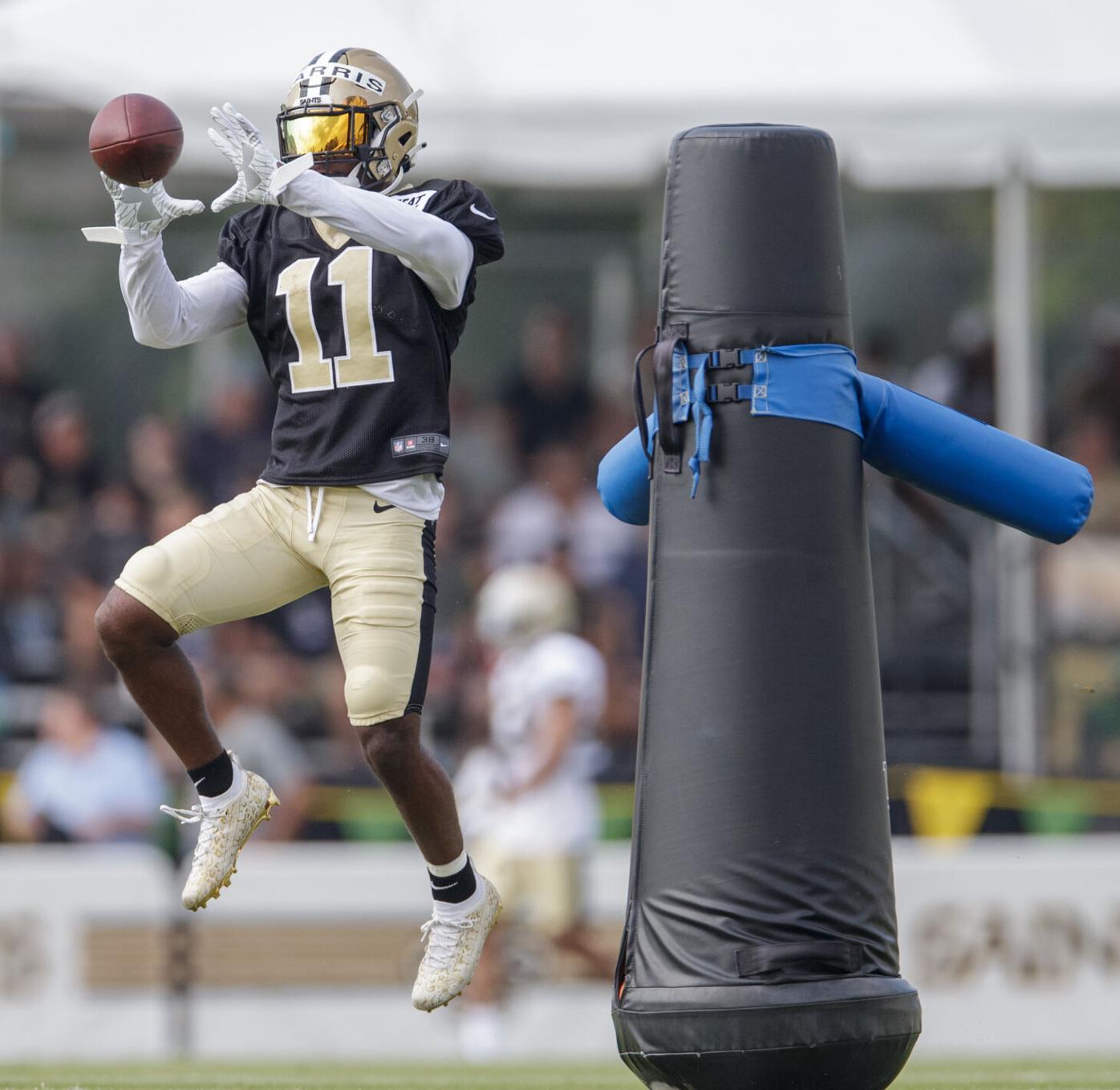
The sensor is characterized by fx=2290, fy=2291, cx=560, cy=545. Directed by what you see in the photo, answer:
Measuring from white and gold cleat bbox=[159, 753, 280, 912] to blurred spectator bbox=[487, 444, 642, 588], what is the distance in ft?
18.3

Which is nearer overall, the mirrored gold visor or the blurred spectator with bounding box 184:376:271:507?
the mirrored gold visor

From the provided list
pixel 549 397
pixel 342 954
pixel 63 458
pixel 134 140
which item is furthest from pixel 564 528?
pixel 134 140

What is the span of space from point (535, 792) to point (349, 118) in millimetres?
4823

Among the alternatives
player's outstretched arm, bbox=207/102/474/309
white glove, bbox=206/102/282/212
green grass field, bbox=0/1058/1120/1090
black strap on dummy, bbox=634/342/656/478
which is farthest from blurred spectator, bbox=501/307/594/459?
white glove, bbox=206/102/282/212

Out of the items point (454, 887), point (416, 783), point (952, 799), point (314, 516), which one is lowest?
point (454, 887)

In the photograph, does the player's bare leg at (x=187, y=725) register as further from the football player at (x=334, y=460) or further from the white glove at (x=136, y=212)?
the white glove at (x=136, y=212)

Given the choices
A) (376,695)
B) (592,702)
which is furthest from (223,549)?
(592,702)

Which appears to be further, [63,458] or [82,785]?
[63,458]

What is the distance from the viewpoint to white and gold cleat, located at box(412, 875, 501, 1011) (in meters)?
5.85

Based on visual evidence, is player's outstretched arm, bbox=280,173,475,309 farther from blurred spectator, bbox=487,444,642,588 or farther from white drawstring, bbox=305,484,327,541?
blurred spectator, bbox=487,444,642,588

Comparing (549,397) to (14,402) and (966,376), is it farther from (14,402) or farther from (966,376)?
(14,402)

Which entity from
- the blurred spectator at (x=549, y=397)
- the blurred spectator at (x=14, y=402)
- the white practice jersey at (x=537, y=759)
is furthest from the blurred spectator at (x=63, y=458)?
the white practice jersey at (x=537, y=759)

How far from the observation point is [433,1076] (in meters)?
Answer: 8.10

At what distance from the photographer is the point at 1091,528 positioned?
36.7 feet
